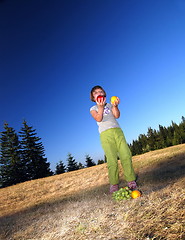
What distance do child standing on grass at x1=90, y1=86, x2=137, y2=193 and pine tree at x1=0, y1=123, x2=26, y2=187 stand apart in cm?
2723

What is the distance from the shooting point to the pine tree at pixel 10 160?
2752cm

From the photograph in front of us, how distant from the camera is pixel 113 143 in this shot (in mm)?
4074

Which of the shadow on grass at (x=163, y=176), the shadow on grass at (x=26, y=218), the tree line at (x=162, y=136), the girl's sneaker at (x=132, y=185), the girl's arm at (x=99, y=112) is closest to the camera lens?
the shadow on grass at (x=26, y=218)

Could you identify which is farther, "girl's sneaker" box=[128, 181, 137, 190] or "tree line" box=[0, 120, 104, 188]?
"tree line" box=[0, 120, 104, 188]

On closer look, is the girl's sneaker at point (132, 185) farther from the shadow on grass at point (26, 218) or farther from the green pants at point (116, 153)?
the shadow on grass at point (26, 218)

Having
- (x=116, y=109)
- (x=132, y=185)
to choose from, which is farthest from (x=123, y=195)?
(x=116, y=109)

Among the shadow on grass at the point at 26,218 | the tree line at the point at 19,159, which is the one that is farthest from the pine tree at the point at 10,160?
the shadow on grass at the point at 26,218

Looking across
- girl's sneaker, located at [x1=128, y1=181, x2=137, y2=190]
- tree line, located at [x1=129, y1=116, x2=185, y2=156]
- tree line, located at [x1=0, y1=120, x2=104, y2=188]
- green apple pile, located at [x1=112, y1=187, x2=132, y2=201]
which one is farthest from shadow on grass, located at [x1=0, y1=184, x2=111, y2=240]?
tree line, located at [x1=129, y1=116, x2=185, y2=156]

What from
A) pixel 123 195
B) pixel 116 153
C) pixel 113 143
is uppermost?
pixel 113 143

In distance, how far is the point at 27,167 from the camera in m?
28.1

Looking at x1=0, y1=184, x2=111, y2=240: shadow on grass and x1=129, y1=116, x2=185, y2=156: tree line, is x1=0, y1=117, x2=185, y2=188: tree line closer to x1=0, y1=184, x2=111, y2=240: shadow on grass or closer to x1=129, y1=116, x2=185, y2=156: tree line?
x1=0, y1=184, x2=111, y2=240: shadow on grass

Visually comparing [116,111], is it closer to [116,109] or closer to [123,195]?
[116,109]

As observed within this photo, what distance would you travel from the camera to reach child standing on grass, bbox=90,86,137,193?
154 inches

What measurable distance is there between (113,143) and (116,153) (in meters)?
0.25
